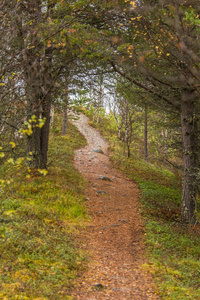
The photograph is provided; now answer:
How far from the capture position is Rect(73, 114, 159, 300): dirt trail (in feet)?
16.8

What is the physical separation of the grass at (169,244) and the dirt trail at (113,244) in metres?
0.26

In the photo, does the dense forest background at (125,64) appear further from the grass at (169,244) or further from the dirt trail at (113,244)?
the dirt trail at (113,244)

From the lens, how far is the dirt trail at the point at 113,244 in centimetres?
513

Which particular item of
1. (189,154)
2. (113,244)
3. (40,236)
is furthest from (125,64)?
(40,236)

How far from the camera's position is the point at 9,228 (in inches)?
242

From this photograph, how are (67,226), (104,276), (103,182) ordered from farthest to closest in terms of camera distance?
(103,182)
(67,226)
(104,276)

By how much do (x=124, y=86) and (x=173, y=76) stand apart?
214 centimetres

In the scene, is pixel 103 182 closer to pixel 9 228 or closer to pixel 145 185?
pixel 145 185

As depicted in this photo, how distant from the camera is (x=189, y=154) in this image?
9766 mm

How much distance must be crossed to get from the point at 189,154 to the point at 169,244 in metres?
3.59

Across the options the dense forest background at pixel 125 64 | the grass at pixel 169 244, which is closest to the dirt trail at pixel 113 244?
the grass at pixel 169 244

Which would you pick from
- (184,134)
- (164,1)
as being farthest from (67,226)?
(164,1)

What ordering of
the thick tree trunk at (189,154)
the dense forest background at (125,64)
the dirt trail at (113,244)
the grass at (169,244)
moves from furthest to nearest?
1. the thick tree trunk at (189,154)
2. the dense forest background at (125,64)
3. the grass at (169,244)
4. the dirt trail at (113,244)

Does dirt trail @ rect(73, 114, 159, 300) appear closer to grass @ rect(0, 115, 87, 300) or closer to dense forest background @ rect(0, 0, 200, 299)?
grass @ rect(0, 115, 87, 300)
